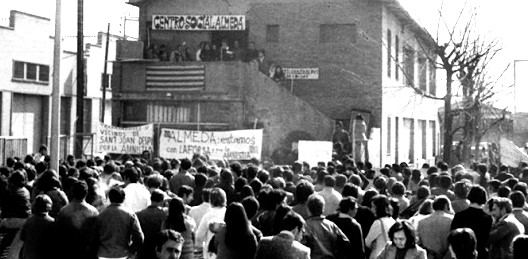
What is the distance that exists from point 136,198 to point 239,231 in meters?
3.71

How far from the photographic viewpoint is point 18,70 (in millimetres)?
44500

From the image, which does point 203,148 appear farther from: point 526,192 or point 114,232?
point 114,232

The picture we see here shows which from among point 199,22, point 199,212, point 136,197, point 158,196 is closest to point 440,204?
point 199,212

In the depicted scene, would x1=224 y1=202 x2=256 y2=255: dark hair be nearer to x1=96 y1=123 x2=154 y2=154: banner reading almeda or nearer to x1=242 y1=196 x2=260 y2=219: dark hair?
x1=242 y1=196 x2=260 y2=219: dark hair

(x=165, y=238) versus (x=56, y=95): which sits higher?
(x=56, y=95)

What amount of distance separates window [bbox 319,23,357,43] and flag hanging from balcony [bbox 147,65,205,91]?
18.5ft

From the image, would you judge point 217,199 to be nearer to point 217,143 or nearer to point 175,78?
point 217,143

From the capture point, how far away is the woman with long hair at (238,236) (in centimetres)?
867

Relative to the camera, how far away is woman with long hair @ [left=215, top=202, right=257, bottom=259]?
28.5ft

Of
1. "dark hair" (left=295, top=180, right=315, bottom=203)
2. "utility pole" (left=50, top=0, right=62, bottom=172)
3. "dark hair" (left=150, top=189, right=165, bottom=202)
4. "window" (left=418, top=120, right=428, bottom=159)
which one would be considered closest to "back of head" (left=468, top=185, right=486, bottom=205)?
"dark hair" (left=295, top=180, right=315, bottom=203)

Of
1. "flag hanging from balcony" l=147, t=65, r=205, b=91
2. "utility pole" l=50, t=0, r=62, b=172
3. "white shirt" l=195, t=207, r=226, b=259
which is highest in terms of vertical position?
"flag hanging from balcony" l=147, t=65, r=205, b=91

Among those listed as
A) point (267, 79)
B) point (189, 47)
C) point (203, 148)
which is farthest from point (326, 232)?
point (189, 47)

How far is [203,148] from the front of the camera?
24.0m

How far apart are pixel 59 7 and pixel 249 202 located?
1038cm
